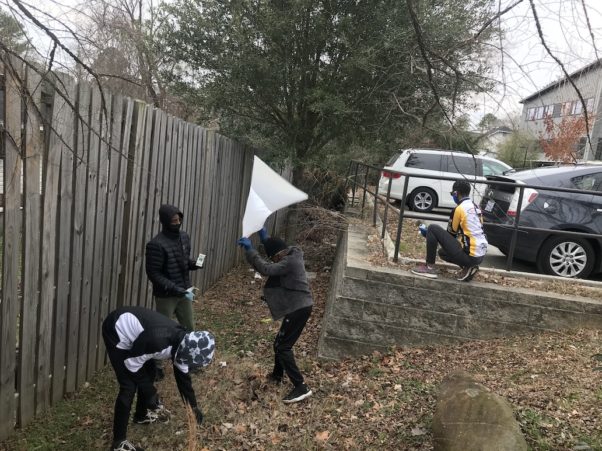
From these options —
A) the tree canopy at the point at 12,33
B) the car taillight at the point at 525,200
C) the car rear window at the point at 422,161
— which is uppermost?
the car rear window at the point at 422,161

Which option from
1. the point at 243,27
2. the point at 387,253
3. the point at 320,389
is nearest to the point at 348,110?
the point at 243,27

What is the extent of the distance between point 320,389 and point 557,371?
2156 millimetres

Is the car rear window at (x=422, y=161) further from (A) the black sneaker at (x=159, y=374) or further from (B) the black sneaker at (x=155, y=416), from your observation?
(B) the black sneaker at (x=155, y=416)

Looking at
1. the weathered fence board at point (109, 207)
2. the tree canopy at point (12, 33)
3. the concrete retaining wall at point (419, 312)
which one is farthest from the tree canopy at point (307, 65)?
the tree canopy at point (12, 33)

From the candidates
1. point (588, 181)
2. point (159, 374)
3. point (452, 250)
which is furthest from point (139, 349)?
point (588, 181)

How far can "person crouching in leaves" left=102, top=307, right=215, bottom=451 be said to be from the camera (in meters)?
3.27

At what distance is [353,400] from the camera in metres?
4.38

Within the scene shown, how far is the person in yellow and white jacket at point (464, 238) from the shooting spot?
203 inches

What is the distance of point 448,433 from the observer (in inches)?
132

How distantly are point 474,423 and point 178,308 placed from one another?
9.14ft

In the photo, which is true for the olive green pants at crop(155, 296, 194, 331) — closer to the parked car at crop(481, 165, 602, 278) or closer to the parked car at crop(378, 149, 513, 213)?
the parked car at crop(481, 165, 602, 278)

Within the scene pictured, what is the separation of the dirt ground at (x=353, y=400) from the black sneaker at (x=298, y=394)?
6cm

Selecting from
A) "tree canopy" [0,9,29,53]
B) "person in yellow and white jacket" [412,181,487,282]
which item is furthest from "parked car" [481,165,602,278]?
"tree canopy" [0,9,29,53]

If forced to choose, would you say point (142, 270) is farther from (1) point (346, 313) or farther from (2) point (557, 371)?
(2) point (557, 371)
